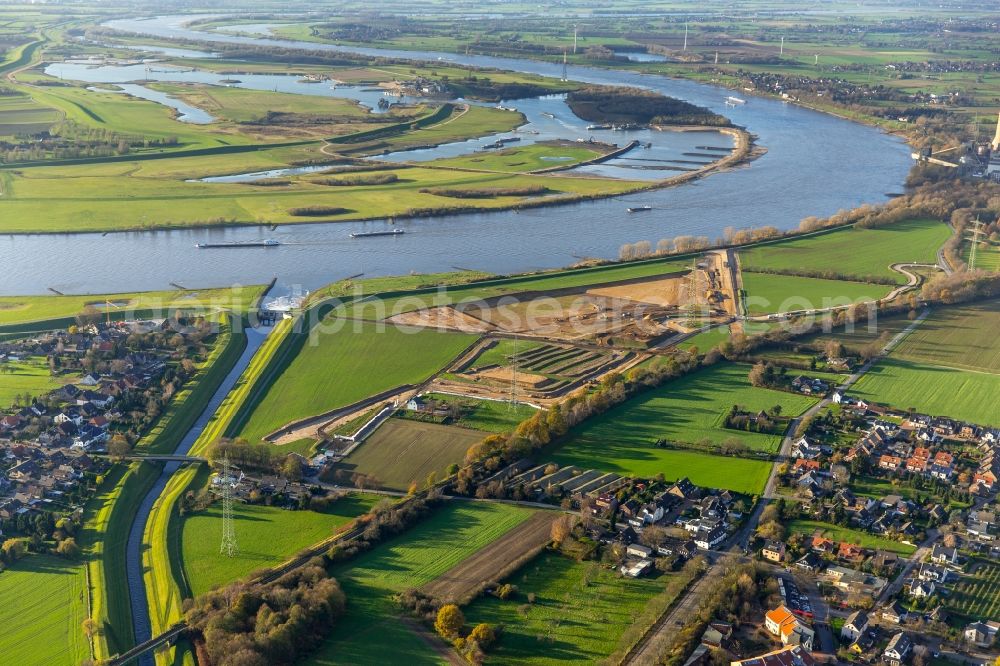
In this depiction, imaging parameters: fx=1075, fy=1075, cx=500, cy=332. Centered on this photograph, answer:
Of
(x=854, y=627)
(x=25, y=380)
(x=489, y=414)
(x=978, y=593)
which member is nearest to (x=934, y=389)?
(x=978, y=593)

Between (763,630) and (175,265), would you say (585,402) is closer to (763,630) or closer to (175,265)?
(763,630)

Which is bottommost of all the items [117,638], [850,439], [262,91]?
[117,638]

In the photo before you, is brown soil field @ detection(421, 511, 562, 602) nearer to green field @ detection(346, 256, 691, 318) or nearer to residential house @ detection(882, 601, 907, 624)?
residential house @ detection(882, 601, 907, 624)

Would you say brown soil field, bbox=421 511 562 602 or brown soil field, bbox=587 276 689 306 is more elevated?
brown soil field, bbox=587 276 689 306

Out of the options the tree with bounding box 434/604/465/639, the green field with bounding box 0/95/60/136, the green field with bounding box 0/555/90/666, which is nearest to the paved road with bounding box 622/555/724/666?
the tree with bounding box 434/604/465/639

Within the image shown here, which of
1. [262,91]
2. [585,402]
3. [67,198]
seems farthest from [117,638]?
[262,91]

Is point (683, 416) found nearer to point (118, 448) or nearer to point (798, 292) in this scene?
point (798, 292)
